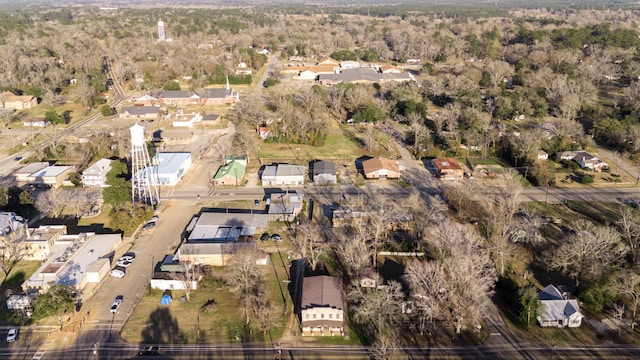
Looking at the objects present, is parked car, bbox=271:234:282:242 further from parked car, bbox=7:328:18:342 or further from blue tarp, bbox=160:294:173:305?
parked car, bbox=7:328:18:342

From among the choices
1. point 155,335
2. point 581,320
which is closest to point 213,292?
point 155,335

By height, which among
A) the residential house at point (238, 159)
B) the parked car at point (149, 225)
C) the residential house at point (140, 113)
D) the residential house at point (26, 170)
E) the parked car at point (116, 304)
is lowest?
the parked car at point (116, 304)

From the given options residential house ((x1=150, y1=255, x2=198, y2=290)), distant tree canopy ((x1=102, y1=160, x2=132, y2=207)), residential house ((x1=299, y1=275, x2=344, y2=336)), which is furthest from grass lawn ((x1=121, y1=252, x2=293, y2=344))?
distant tree canopy ((x1=102, y1=160, x2=132, y2=207))

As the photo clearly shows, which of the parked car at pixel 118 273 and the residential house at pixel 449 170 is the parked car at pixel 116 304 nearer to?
the parked car at pixel 118 273

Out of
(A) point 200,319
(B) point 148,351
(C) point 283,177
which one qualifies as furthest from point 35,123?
(B) point 148,351

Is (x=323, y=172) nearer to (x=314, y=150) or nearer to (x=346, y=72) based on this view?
(x=314, y=150)

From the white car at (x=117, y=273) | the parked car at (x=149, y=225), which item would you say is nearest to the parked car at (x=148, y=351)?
the white car at (x=117, y=273)
